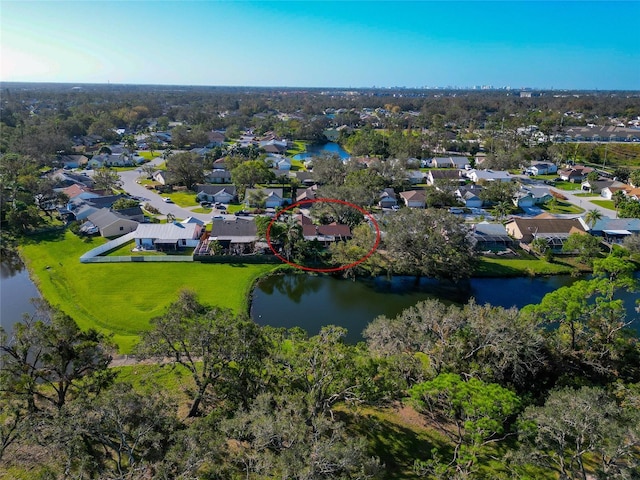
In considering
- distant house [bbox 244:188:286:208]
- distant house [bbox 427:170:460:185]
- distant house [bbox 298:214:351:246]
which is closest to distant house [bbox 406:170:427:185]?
distant house [bbox 427:170:460:185]

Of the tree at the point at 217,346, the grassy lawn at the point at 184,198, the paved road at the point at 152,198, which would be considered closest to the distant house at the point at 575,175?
the paved road at the point at 152,198

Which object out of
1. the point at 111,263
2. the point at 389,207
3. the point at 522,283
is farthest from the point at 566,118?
the point at 111,263

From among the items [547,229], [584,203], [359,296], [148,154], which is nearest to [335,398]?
[359,296]

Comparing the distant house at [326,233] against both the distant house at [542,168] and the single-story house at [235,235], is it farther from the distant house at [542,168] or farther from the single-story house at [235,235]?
the distant house at [542,168]

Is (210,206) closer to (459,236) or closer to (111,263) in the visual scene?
(111,263)

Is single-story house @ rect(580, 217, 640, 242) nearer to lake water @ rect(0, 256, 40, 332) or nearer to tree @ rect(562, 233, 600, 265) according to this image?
tree @ rect(562, 233, 600, 265)
